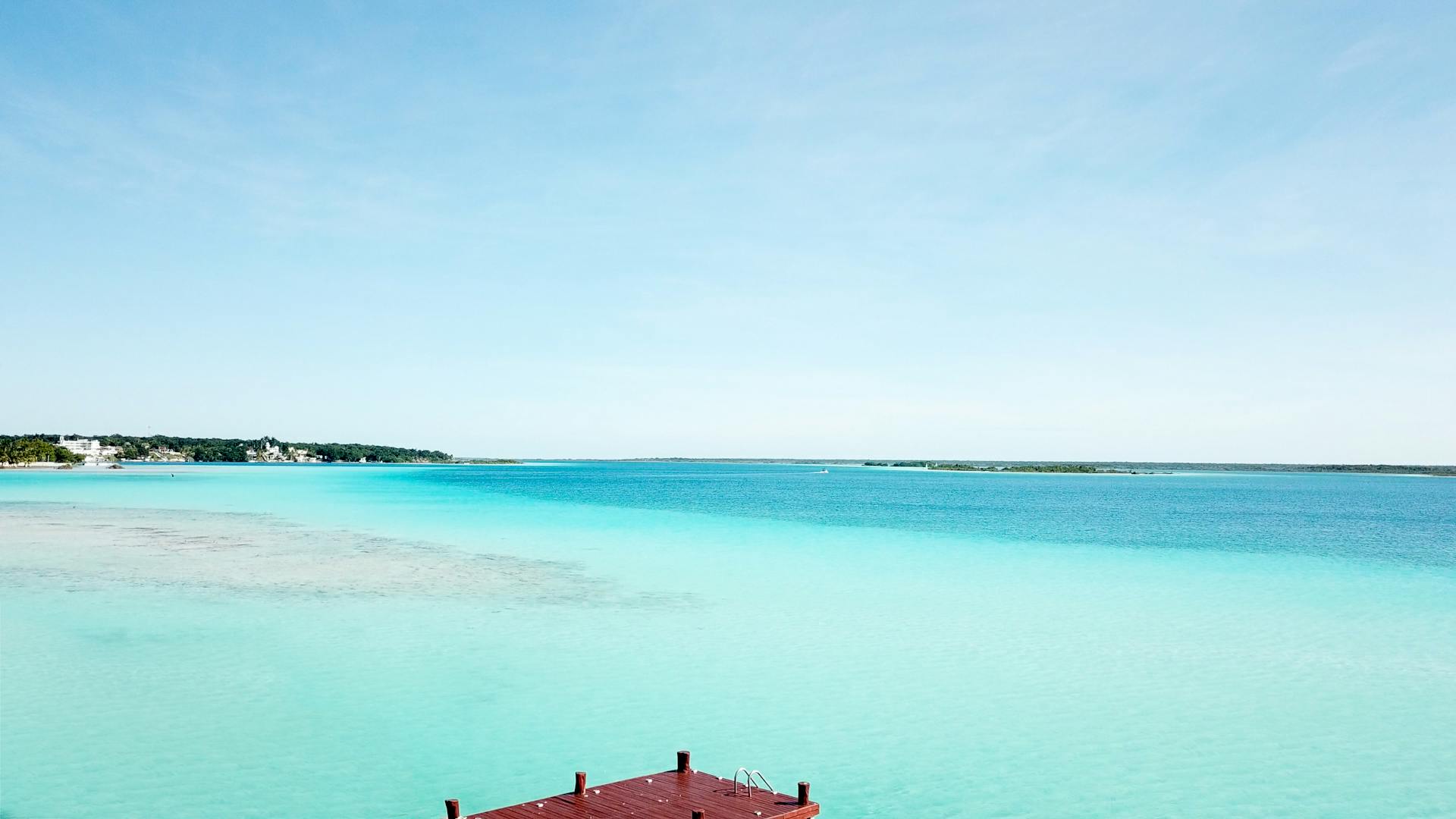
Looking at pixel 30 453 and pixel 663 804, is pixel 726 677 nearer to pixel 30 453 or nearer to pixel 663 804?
pixel 663 804

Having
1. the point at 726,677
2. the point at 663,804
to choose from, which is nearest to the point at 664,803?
the point at 663,804

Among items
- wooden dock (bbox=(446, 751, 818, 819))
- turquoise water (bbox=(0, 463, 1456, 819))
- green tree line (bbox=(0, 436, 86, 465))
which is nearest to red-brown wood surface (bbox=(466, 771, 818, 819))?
wooden dock (bbox=(446, 751, 818, 819))

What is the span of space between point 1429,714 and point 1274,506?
5589 cm

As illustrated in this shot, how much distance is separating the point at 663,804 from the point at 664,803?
0.07 ft

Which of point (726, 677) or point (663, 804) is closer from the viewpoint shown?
point (663, 804)

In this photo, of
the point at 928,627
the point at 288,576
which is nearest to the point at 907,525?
the point at 928,627

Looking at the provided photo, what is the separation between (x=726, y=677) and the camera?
1352cm

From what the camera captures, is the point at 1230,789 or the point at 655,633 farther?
the point at 655,633

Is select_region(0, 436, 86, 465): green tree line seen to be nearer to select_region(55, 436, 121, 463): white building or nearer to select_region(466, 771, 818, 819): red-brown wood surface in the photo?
select_region(55, 436, 121, 463): white building

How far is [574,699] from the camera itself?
12.2 m

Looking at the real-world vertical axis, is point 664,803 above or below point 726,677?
above

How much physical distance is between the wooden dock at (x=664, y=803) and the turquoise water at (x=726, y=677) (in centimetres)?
155

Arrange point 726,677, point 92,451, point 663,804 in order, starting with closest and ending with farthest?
1. point 663,804
2. point 726,677
3. point 92,451

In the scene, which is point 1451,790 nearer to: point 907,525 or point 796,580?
point 796,580
